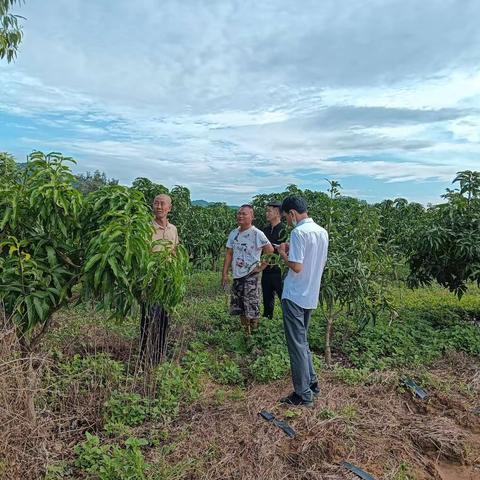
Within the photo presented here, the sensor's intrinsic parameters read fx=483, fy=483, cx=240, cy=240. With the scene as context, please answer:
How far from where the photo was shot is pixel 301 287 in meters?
3.74

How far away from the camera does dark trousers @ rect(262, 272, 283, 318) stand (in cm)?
567

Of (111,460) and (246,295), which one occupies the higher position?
(246,295)

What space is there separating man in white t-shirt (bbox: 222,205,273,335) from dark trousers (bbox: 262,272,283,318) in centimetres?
53

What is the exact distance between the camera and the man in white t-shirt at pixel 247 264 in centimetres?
511

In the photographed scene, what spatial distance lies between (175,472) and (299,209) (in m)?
2.06

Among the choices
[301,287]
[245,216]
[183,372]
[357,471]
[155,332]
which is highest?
[245,216]

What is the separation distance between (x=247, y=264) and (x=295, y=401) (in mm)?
1767

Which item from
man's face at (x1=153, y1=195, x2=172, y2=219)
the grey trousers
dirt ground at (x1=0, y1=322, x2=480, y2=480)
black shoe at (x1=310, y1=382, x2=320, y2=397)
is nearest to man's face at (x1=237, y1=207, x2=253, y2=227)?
man's face at (x1=153, y1=195, x2=172, y2=219)

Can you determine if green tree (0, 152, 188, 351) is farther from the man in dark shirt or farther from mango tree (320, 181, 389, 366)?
the man in dark shirt

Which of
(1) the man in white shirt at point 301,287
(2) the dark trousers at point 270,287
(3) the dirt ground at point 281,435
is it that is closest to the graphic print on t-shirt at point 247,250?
(2) the dark trousers at point 270,287

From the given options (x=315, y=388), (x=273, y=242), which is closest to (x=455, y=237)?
(x=273, y=242)

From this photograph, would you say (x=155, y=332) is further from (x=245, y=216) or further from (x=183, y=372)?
(x=245, y=216)

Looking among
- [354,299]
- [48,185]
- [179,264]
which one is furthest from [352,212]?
[48,185]

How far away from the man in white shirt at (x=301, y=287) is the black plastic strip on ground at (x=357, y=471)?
0.73 meters
